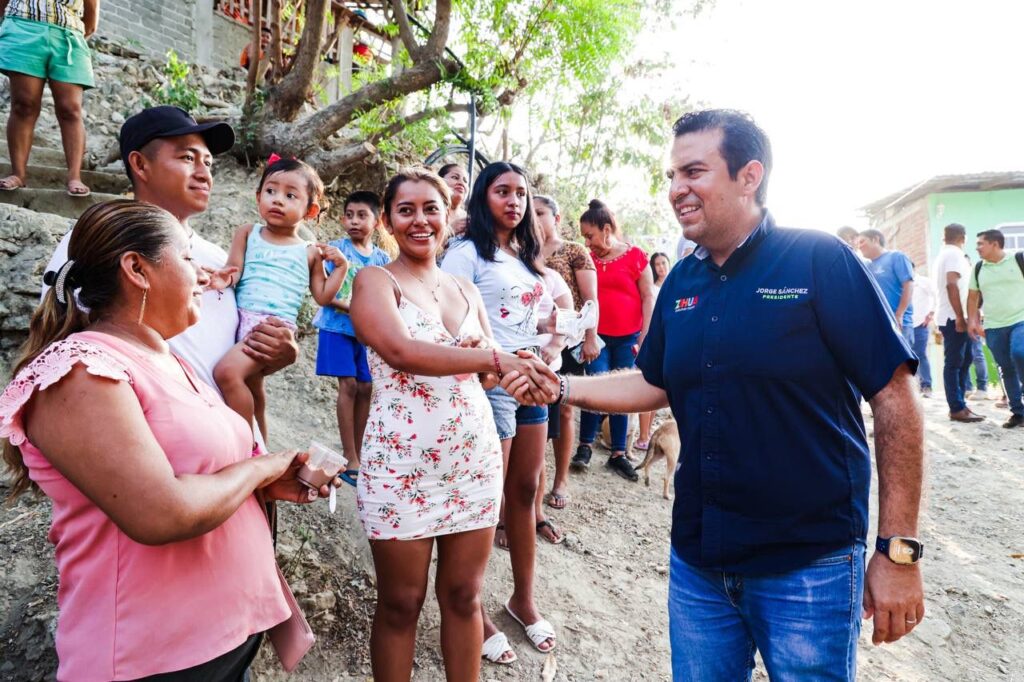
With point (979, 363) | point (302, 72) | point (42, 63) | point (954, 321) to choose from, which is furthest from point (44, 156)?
point (979, 363)

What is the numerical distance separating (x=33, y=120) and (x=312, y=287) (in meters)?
3.08

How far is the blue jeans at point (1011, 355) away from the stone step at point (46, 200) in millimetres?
9695

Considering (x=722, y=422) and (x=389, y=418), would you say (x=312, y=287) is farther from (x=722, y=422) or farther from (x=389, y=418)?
(x=722, y=422)

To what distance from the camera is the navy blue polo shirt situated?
173 centimetres

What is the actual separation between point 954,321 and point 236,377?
29.0 ft

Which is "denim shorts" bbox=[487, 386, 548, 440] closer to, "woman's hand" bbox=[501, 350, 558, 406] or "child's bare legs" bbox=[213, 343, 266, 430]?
"woman's hand" bbox=[501, 350, 558, 406]

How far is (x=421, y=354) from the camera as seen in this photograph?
2.35 m

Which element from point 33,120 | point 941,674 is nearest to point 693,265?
point 941,674

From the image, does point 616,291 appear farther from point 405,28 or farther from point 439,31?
point 405,28

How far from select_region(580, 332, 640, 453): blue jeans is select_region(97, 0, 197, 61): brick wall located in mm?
10048

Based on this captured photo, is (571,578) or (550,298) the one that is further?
(571,578)

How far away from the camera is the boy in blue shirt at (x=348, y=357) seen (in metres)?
4.28

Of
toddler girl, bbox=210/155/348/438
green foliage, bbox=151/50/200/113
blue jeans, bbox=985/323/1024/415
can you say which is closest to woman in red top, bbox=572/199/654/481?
toddler girl, bbox=210/155/348/438

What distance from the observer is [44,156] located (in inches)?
245
